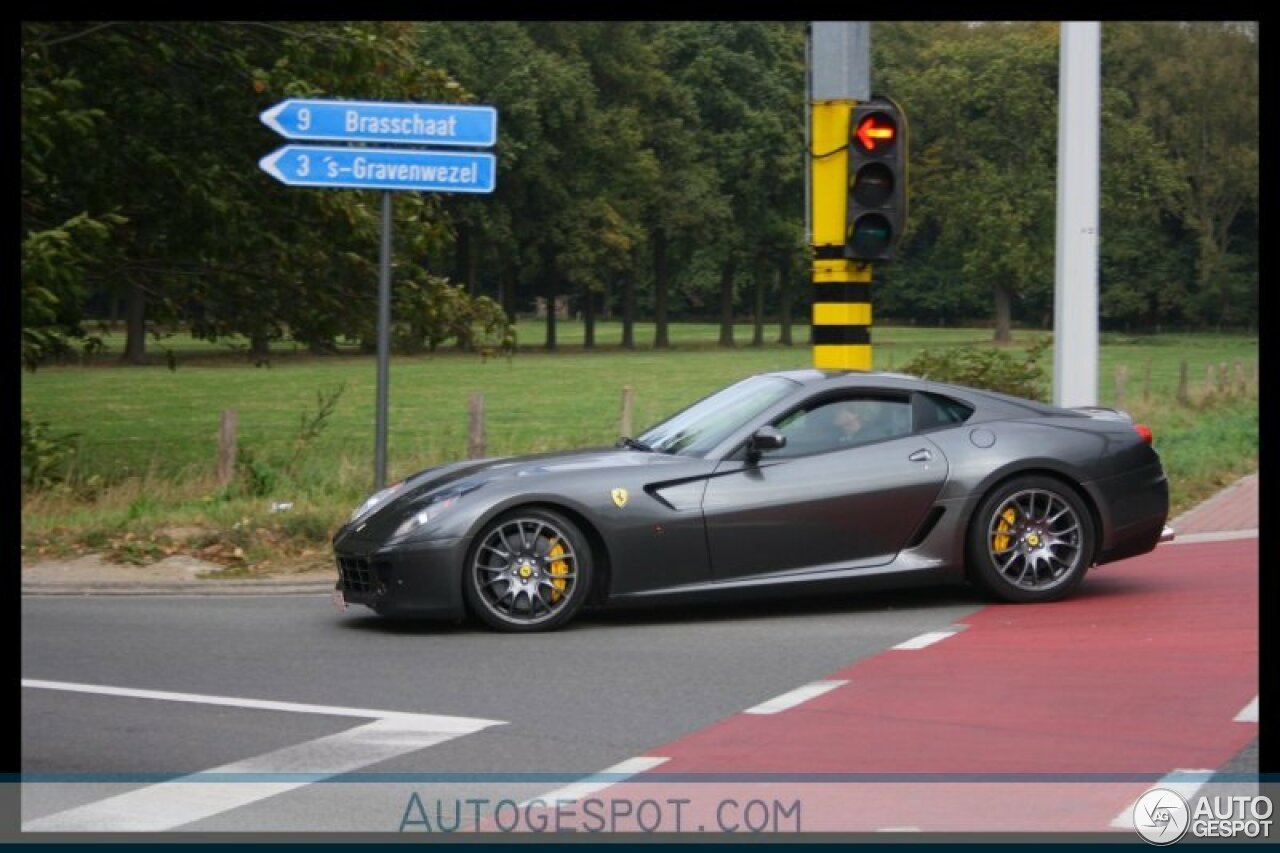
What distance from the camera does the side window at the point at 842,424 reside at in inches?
403

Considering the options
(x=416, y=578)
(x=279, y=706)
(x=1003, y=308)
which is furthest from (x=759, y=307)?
(x=279, y=706)

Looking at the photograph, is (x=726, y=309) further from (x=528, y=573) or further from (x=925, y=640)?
(x=925, y=640)

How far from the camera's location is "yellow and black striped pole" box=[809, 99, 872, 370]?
531 inches

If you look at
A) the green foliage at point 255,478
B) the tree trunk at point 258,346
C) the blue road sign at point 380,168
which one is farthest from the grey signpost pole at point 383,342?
the tree trunk at point 258,346

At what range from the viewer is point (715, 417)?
34.8 feet

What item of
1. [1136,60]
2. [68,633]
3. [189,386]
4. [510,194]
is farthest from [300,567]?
[1136,60]

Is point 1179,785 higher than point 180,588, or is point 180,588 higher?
point 180,588

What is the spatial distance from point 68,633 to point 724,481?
3.55 metres

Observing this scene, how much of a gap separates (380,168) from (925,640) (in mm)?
5339

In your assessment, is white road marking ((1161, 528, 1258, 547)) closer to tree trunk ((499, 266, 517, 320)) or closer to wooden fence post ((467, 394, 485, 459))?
wooden fence post ((467, 394, 485, 459))

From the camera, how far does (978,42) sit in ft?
266

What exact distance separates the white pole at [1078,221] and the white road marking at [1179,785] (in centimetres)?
826
